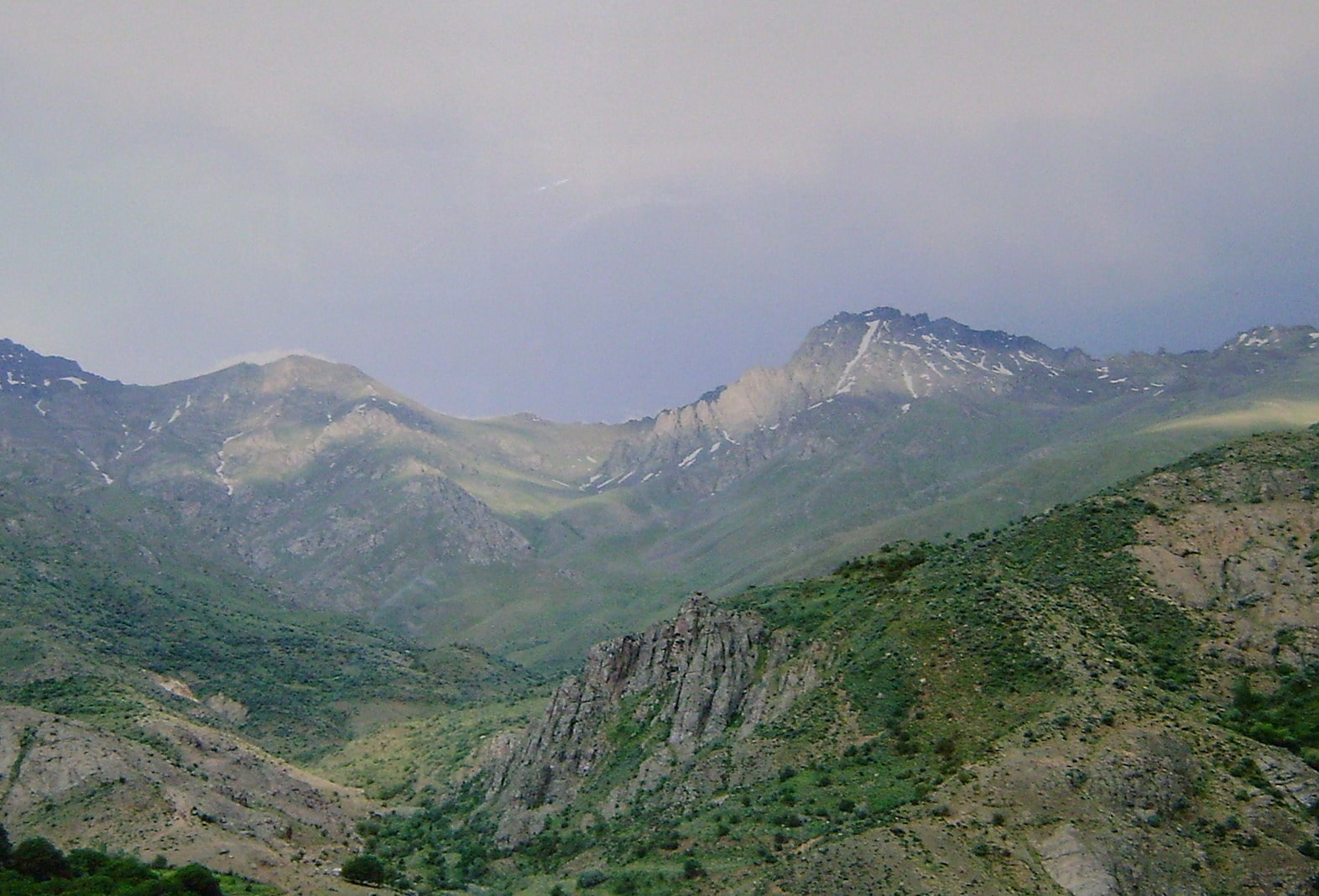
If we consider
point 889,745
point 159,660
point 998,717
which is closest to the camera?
point 998,717

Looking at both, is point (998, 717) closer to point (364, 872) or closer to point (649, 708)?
point (649, 708)

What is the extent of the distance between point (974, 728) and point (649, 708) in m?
33.5

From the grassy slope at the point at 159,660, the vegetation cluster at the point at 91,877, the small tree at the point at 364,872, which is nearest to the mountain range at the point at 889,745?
the grassy slope at the point at 159,660

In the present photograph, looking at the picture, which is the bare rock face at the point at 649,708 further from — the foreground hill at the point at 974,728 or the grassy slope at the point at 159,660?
the grassy slope at the point at 159,660

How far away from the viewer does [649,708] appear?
91.3 metres

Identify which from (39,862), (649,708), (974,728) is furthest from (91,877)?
(974,728)

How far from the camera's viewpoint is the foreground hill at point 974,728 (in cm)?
5572

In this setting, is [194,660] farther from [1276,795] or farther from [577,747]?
[1276,795]

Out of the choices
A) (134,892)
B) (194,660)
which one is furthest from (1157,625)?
(194,660)

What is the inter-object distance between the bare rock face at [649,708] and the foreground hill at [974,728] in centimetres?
27

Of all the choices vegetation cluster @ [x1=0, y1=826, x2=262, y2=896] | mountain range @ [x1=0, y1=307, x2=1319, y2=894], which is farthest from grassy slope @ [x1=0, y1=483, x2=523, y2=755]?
vegetation cluster @ [x1=0, y1=826, x2=262, y2=896]

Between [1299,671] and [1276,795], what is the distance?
14.8m

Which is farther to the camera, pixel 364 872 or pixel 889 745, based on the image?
pixel 364 872

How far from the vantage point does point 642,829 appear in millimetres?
71562
